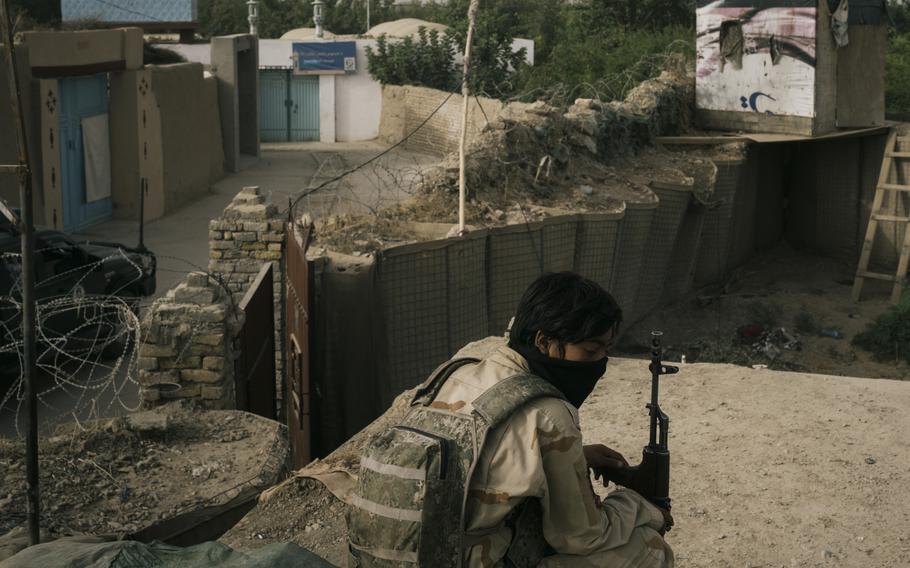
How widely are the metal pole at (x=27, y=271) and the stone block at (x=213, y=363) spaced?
80.1 inches

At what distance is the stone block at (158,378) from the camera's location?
5906 millimetres

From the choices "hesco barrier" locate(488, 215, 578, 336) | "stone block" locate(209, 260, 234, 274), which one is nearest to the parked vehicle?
"stone block" locate(209, 260, 234, 274)

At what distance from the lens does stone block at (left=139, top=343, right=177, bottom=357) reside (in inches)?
230

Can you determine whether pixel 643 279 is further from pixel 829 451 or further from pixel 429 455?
pixel 429 455

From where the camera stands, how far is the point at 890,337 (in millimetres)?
11719

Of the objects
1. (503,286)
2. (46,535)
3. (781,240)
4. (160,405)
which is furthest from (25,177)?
(781,240)

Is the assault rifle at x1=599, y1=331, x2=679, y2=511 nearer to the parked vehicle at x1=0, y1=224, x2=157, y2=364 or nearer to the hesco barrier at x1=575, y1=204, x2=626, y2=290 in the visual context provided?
the parked vehicle at x1=0, y1=224, x2=157, y2=364

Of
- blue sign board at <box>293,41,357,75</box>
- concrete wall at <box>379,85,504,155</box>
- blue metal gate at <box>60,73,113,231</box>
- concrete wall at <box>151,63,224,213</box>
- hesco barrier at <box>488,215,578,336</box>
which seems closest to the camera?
hesco barrier at <box>488,215,578,336</box>

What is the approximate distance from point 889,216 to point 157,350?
1028cm

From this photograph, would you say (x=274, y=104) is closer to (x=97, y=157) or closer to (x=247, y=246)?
(x=97, y=157)

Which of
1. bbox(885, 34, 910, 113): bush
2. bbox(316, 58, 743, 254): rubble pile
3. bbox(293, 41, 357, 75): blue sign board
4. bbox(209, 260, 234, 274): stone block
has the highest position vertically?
bbox(293, 41, 357, 75): blue sign board

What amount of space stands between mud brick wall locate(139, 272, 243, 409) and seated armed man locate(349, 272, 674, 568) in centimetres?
328

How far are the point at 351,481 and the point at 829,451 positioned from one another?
2384mm

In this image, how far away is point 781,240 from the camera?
15.8 meters
